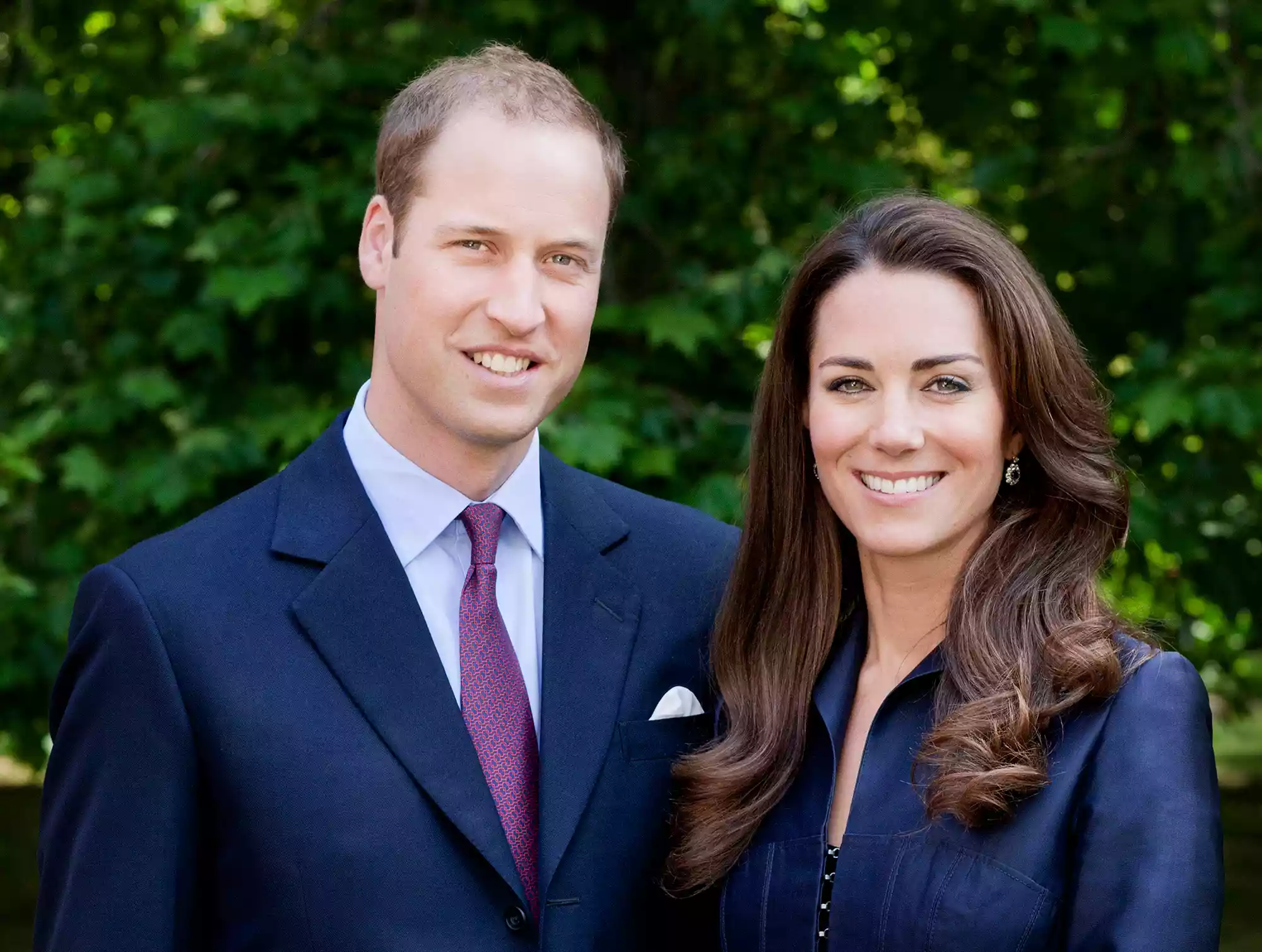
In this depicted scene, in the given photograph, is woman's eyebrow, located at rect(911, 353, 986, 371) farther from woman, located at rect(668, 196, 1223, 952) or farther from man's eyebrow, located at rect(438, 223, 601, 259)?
man's eyebrow, located at rect(438, 223, 601, 259)

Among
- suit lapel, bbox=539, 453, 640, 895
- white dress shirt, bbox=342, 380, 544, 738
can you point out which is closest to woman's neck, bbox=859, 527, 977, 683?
suit lapel, bbox=539, 453, 640, 895

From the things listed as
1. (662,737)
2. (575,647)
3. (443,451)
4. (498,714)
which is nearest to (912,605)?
(662,737)

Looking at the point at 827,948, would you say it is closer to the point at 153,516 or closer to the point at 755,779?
the point at 755,779

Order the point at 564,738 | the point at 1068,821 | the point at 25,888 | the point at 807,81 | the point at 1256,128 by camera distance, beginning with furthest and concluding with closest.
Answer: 1. the point at 25,888
2. the point at 807,81
3. the point at 1256,128
4. the point at 564,738
5. the point at 1068,821

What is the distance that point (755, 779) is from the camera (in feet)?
8.88

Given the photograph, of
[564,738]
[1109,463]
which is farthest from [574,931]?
[1109,463]

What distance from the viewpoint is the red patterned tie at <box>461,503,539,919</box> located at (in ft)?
8.26

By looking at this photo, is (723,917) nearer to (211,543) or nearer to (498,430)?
(498,430)

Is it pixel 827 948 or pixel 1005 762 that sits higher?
pixel 1005 762

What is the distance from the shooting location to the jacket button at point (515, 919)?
2.44 meters

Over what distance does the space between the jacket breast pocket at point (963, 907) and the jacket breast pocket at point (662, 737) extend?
1.60ft

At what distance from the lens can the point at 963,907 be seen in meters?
2.39

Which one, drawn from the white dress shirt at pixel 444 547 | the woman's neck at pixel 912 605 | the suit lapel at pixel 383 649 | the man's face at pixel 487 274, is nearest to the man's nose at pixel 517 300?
the man's face at pixel 487 274

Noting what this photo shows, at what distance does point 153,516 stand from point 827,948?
305cm
